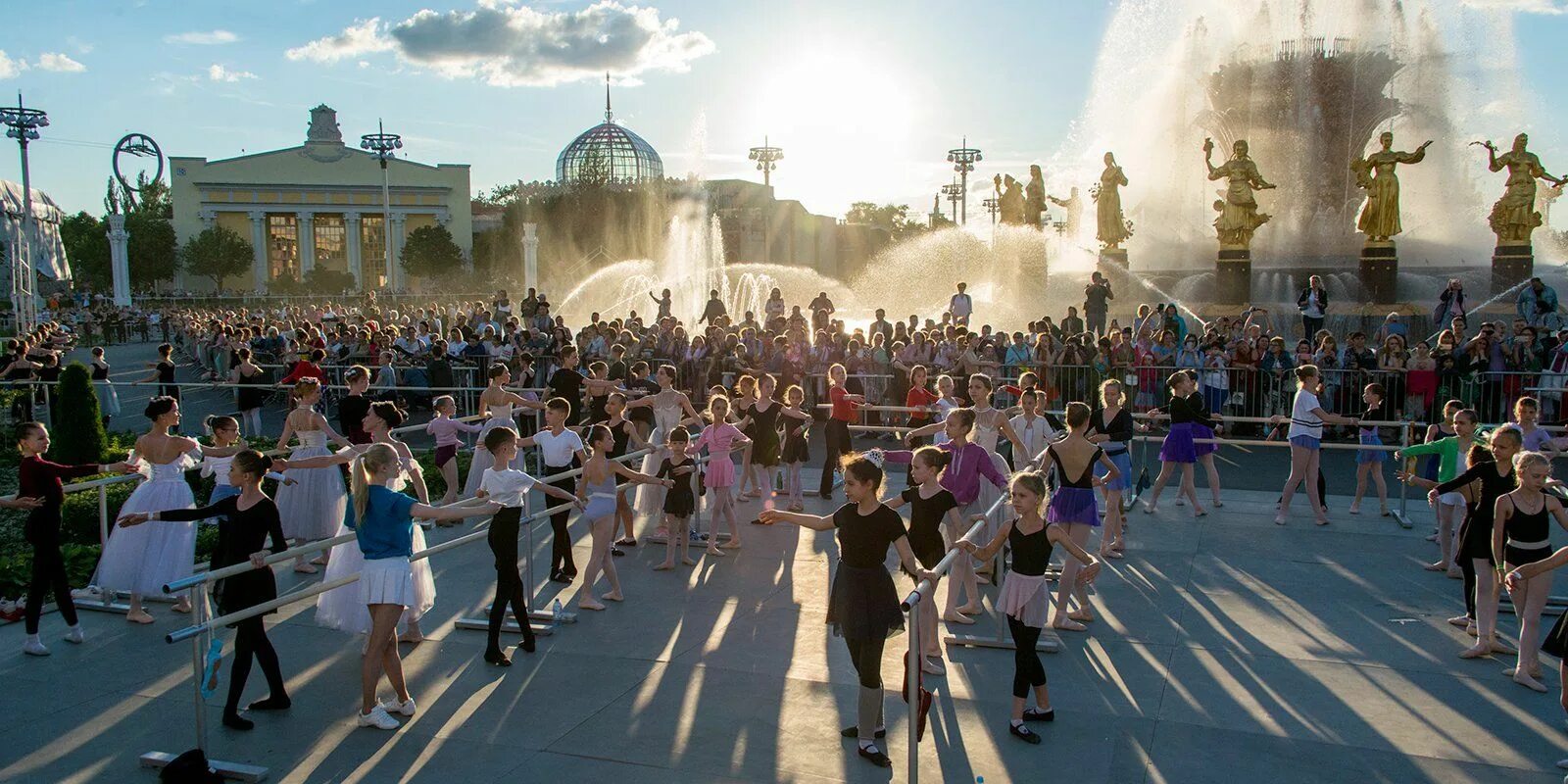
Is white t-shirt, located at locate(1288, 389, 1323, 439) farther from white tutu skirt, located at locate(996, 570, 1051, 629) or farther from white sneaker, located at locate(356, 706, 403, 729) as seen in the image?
white sneaker, located at locate(356, 706, 403, 729)

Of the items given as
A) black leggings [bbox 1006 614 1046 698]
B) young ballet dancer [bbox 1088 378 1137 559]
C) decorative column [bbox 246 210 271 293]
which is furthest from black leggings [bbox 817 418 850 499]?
decorative column [bbox 246 210 271 293]

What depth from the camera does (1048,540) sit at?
670 cm

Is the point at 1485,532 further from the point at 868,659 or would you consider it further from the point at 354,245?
the point at 354,245

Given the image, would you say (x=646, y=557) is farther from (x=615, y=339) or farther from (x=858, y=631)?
(x=615, y=339)

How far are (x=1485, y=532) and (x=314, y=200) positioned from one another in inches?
3523

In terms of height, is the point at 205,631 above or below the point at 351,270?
below

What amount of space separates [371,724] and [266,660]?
80 cm

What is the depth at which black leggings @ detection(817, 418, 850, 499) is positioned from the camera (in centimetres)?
1293

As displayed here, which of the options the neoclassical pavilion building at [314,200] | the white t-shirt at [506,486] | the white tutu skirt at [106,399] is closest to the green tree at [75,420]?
the white tutu skirt at [106,399]

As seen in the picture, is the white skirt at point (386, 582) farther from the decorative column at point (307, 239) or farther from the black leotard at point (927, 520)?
the decorative column at point (307, 239)

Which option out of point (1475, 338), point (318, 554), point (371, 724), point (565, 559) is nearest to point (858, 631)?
point (371, 724)

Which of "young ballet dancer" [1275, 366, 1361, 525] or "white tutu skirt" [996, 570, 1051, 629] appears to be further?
"young ballet dancer" [1275, 366, 1361, 525]

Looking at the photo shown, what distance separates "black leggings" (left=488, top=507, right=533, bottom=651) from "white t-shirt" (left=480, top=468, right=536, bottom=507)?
64 millimetres

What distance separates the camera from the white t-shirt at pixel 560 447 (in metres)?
9.62
